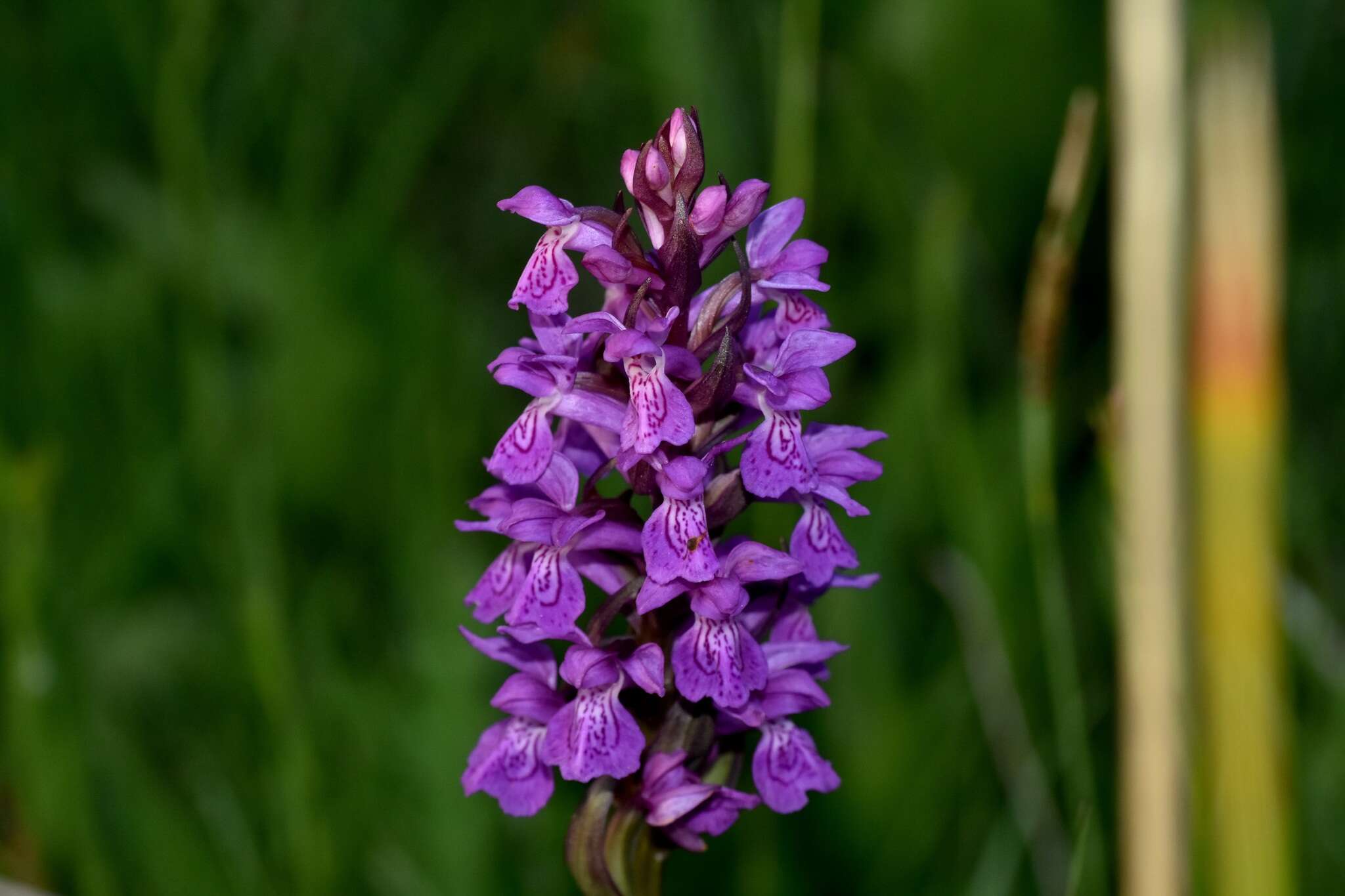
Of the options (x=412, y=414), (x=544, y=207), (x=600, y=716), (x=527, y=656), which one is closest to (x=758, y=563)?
(x=600, y=716)

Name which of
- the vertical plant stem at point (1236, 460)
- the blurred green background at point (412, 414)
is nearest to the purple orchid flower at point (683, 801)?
the vertical plant stem at point (1236, 460)

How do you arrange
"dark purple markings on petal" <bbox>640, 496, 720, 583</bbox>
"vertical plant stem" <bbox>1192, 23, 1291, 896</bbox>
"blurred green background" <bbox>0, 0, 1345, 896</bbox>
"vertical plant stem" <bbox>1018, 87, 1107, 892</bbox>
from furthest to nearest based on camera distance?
"blurred green background" <bbox>0, 0, 1345, 896</bbox> < "vertical plant stem" <bbox>1018, 87, 1107, 892</bbox> < "dark purple markings on petal" <bbox>640, 496, 720, 583</bbox> < "vertical plant stem" <bbox>1192, 23, 1291, 896</bbox>

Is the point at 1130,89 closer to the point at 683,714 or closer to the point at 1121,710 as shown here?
the point at 1121,710

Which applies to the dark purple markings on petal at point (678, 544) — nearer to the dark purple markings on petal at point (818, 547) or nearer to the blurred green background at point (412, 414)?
the dark purple markings on petal at point (818, 547)

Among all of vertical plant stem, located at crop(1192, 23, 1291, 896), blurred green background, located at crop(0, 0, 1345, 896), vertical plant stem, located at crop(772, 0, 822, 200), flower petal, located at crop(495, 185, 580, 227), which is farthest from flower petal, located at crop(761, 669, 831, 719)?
vertical plant stem, located at crop(772, 0, 822, 200)

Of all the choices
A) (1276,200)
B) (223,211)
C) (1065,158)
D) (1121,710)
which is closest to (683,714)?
(1121,710)

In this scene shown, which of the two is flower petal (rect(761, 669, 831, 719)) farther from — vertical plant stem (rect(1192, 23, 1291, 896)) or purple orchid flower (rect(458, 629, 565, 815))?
vertical plant stem (rect(1192, 23, 1291, 896))
